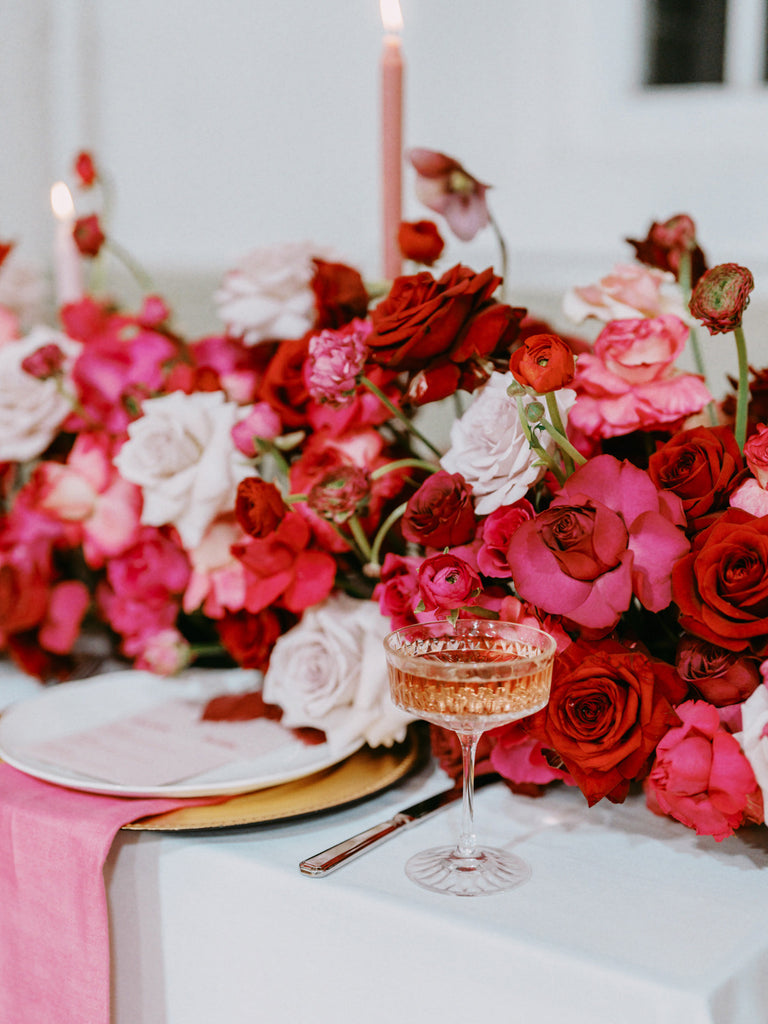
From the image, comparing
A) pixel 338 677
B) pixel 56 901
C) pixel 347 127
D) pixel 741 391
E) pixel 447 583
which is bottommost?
pixel 56 901

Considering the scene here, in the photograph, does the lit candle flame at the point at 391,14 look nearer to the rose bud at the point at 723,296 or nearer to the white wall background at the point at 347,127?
the white wall background at the point at 347,127

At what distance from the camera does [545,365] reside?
1.93 feet

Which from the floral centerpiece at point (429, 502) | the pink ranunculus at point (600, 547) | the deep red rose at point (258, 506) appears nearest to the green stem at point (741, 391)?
the floral centerpiece at point (429, 502)

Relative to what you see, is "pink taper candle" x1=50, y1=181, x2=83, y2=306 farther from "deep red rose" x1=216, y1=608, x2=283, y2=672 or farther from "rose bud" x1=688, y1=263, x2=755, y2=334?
"rose bud" x1=688, y1=263, x2=755, y2=334

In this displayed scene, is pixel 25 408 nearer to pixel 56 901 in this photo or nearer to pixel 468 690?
pixel 56 901

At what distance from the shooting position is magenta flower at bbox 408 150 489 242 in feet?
2.65

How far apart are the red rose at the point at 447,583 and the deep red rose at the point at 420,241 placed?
0.26m

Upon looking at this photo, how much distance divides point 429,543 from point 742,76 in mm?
913

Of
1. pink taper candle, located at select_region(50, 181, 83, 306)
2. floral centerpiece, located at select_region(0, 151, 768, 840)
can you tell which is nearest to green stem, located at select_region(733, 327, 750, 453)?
floral centerpiece, located at select_region(0, 151, 768, 840)

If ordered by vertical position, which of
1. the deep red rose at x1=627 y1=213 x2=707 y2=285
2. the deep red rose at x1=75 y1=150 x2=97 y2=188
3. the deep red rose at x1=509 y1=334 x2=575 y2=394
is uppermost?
the deep red rose at x1=75 y1=150 x2=97 y2=188

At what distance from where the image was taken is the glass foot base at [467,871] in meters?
0.61

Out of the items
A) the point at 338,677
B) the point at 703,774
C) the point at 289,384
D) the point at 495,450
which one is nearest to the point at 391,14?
the point at 289,384

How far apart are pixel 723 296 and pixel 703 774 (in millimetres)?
277

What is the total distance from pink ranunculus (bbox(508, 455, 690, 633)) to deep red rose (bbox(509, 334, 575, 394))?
0.06 m
